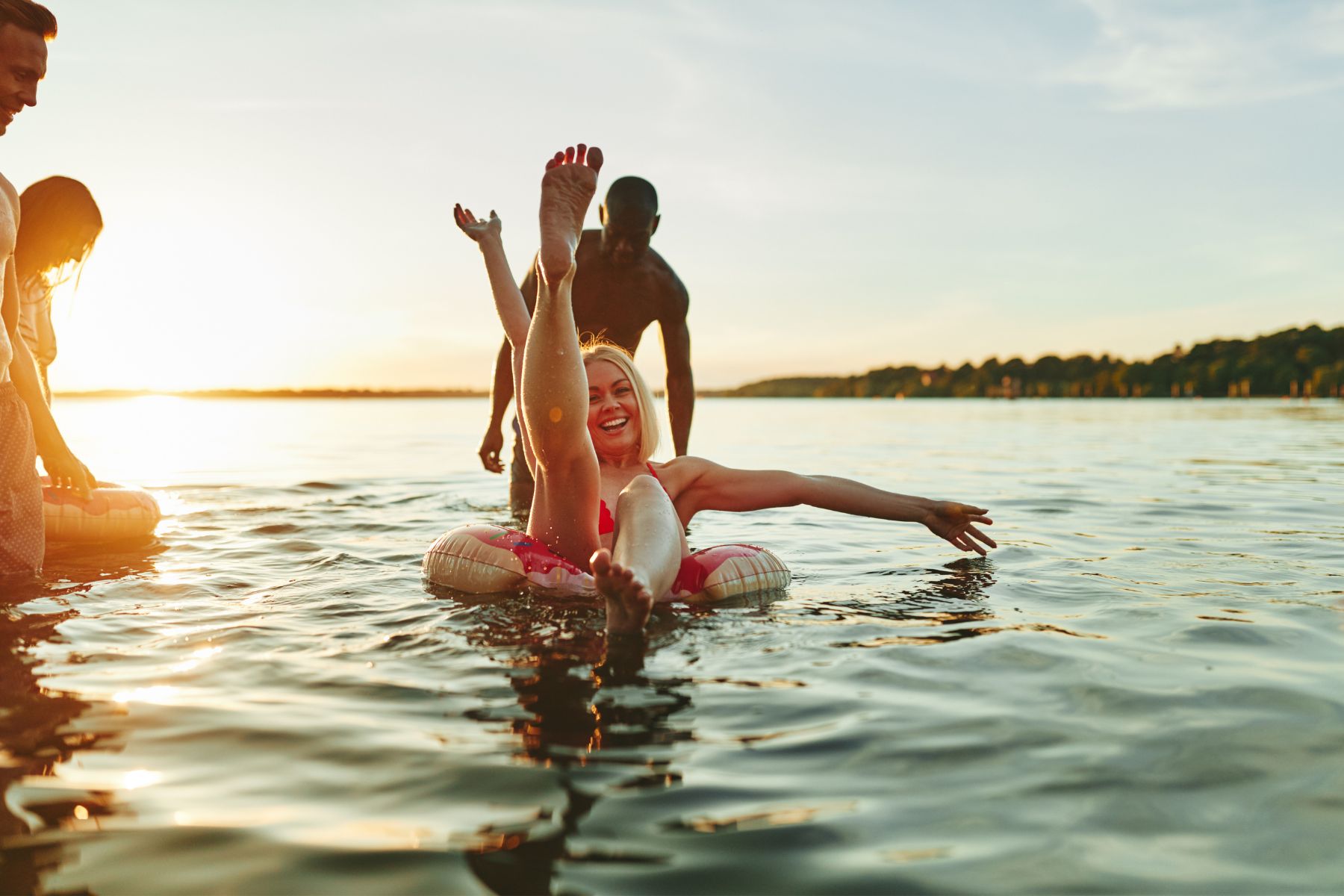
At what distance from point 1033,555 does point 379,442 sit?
18.0 meters

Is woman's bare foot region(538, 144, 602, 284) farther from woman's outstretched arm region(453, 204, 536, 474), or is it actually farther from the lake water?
the lake water

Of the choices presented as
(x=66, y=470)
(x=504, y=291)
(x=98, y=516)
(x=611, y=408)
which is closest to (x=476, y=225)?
(x=504, y=291)

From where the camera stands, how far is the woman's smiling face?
5234mm

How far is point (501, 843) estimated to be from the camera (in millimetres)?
2207

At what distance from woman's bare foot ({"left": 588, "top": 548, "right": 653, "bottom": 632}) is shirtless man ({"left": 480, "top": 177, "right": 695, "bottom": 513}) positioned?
4473 mm

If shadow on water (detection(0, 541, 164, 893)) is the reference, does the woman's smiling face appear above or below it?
above

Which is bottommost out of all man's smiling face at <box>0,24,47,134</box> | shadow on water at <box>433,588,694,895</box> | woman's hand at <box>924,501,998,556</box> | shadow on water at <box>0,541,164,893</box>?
shadow on water at <box>0,541,164,893</box>

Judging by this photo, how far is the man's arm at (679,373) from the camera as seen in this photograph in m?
9.23

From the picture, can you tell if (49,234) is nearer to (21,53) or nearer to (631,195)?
(21,53)

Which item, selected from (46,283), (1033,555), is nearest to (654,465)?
(1033,555)

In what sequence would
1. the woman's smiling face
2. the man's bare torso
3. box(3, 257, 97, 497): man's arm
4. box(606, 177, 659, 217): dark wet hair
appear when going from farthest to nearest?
1. the man's bare torso
2. box(606, 177, 659, 217): dark wet hair
3. box(3, 257, 97, 497): man's arm
4. the woman's smiling face

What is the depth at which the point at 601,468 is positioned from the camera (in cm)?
550

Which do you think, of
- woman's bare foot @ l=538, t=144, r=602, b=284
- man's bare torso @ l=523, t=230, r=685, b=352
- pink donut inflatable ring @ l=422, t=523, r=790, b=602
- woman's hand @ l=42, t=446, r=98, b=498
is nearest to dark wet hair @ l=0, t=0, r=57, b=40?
woman's hand @ l=42, t=446, r=98, b=498

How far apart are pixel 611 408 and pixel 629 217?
3354 mm
